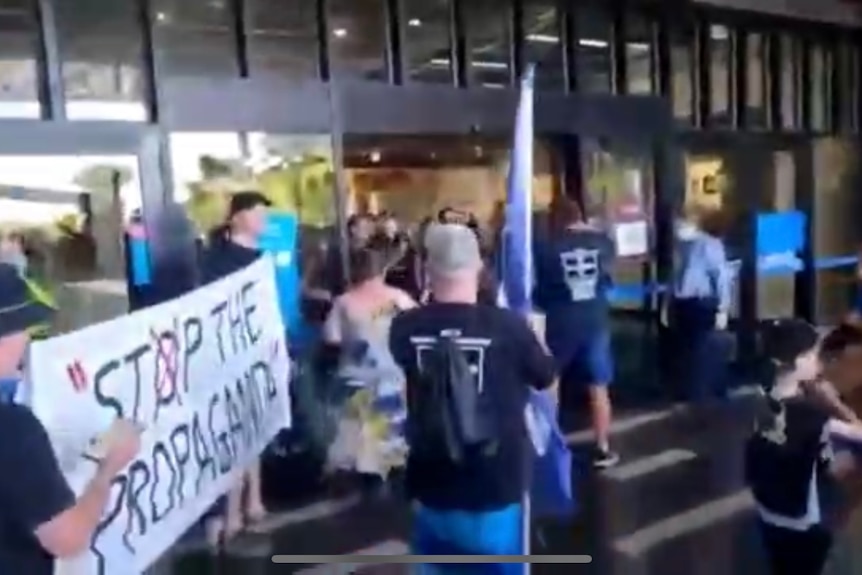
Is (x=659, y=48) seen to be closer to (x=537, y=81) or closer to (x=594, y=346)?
(x=537, y=81)

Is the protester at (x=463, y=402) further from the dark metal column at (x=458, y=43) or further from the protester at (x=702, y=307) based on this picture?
the protester at (x=702, y=307)

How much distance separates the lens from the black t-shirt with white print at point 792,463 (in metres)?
2.08

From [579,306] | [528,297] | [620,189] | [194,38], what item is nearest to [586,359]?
[579,306]

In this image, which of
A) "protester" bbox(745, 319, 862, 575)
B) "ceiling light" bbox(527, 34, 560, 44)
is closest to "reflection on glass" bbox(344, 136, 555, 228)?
"ceiling light" bbox(527, 34, 560, 44)

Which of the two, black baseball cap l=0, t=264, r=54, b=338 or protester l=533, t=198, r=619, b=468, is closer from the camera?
black baseball cap l=0, t=264, r=54, b=338

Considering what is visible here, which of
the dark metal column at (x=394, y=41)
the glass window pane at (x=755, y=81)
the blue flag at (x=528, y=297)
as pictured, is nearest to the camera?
the blue flag at (x=528, y=297)

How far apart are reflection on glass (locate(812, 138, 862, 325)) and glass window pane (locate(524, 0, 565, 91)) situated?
631mm

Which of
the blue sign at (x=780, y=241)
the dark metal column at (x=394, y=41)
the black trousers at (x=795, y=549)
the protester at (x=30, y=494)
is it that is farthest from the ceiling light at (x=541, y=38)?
the protester at (x=30, y=494)

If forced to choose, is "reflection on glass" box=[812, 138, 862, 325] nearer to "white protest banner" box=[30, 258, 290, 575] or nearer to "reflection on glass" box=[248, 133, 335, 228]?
"reflection on glass" box=[248, 133, 335, 228]

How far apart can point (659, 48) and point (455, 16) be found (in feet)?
1.33

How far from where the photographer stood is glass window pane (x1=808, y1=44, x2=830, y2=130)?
8.66 ft

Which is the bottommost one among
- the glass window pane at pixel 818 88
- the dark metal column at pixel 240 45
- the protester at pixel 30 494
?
the protester at pixel 30 494

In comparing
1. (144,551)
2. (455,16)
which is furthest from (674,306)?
→ (144,551)

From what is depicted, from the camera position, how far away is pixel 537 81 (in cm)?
219
